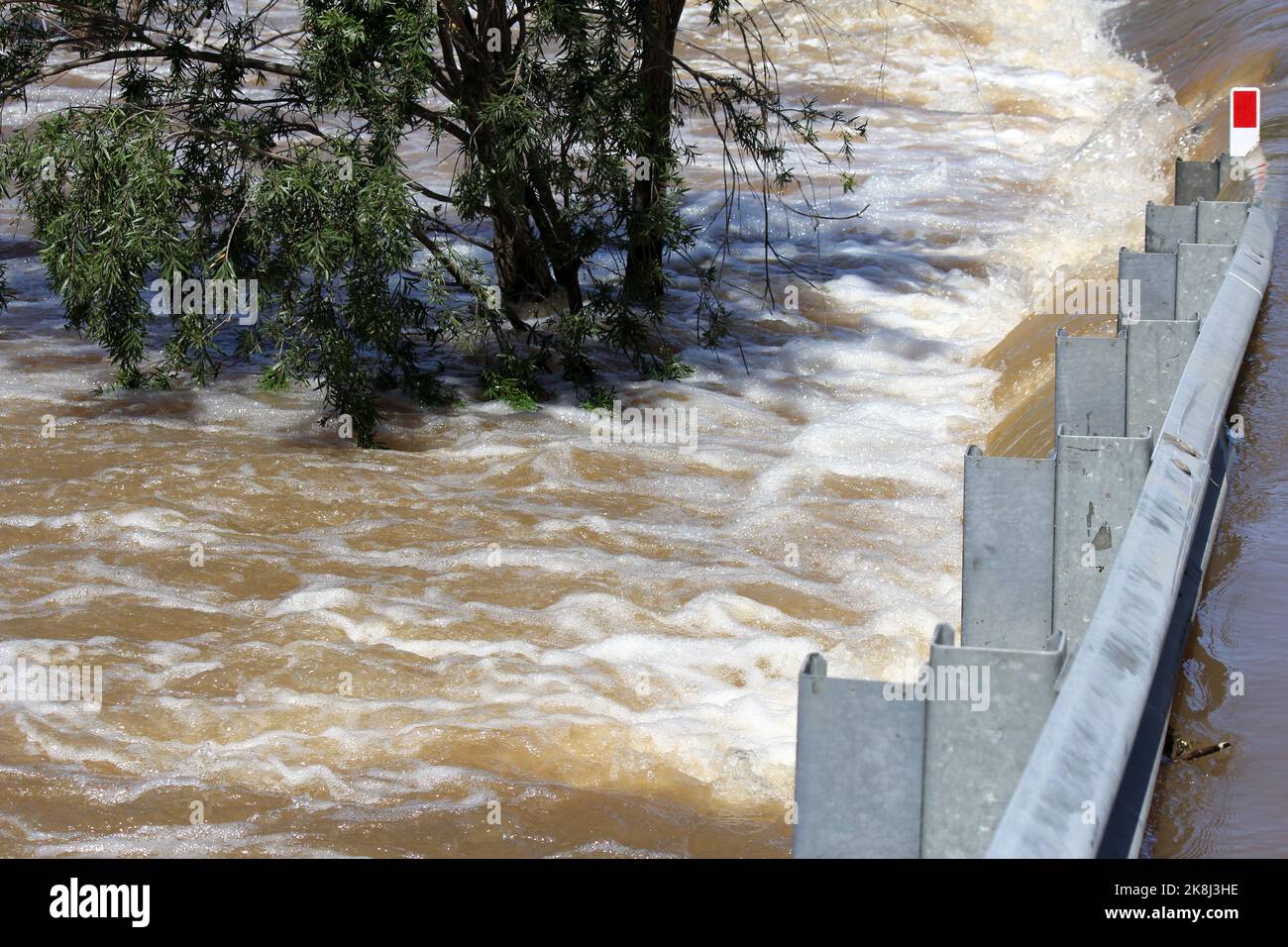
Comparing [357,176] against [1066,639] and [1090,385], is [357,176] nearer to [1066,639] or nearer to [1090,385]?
[1090,385]

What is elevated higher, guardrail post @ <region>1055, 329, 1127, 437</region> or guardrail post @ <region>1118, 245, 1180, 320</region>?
guardrail post @ <region>1118, 245, 1180, 320</region>

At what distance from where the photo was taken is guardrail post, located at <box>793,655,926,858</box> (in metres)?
2.78

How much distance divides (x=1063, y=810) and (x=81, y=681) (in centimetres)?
472

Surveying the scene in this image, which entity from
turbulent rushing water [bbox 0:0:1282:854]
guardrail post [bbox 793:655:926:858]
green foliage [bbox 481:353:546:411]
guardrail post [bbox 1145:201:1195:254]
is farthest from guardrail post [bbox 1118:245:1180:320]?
green foliage [bbox 481:353:546:411]

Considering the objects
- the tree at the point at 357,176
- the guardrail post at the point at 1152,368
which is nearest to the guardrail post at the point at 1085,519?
Answer: the guardrail post at the point at 1152,368

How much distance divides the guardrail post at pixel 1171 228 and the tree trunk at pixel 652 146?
3553 millimetres

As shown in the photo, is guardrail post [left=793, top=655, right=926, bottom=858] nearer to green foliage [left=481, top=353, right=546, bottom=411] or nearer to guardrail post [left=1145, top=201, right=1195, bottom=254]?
guardrail post [left=1145, top=201, right=1195, bottom=254]

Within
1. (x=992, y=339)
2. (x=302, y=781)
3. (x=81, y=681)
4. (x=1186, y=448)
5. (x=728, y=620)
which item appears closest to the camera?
(x=1186, y=448)

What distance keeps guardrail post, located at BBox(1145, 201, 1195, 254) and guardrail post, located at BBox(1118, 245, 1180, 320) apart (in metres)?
1.07

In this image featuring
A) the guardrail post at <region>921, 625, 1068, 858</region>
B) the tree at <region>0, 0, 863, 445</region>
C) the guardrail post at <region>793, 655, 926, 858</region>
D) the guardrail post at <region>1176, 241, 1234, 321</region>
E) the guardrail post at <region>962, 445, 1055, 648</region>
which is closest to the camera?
the guardrail post at <region>793, 655, 926, 858</region>

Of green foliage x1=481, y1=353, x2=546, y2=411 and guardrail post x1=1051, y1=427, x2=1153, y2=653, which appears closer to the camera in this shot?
guardrail post x1=1051, y1=427, x2=1153, y2=653

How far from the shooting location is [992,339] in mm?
12078
